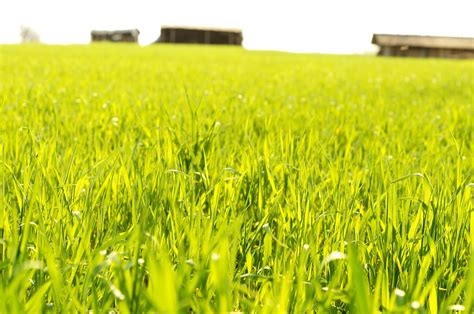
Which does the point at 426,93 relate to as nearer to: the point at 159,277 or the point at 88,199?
the point at 88,199

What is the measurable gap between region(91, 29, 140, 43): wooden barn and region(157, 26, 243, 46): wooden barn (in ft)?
35.2

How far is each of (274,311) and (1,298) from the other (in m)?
0.54

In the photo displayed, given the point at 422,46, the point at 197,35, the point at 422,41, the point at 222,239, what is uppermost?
the point at 422,41

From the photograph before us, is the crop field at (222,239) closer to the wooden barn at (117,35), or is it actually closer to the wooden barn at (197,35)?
the wooden barn at (197,35)

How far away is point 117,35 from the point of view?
269 ft

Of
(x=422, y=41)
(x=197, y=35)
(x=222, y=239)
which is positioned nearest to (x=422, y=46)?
(x=422, y=41)

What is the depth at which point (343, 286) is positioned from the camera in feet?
5.39

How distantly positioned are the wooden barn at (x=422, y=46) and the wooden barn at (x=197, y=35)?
19667mm

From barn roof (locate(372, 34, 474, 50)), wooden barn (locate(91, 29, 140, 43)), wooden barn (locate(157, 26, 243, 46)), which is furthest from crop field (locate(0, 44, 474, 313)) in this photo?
wooden barn (locate(91, 29, 140, 43))

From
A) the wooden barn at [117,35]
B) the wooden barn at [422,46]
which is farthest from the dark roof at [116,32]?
the wooden barn at [422,46]

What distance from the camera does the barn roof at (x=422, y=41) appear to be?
68.5m

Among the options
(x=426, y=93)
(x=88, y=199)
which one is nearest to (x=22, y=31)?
(x=426, y=93)

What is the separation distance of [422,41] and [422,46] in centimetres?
147

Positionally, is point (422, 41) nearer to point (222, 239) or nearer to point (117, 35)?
point (117, 35)
